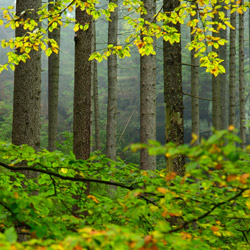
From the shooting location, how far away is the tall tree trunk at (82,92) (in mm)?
5012

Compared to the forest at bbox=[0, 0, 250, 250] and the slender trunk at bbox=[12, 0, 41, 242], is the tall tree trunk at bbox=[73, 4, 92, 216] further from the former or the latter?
the slender trunk at bbox=[12, 0, 41, 242]

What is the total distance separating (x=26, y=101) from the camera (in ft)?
16.5

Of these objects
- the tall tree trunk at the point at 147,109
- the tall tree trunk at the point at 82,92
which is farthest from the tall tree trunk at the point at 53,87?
the tall tree trunk at the point at 82,92

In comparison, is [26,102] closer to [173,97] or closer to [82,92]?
[82,92]

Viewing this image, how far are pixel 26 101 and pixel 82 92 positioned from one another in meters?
0.95

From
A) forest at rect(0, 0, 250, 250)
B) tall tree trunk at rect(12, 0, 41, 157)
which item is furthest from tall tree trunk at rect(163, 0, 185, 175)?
tall tree trunk at rect(12, 0, 41, 157)

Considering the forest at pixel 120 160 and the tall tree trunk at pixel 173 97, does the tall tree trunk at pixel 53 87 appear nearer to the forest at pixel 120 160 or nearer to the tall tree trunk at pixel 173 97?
the forest at pixel 120 160

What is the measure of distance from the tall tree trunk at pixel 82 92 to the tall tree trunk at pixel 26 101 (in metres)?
0.70

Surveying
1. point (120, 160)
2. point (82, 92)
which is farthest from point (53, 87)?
point (120, 160)

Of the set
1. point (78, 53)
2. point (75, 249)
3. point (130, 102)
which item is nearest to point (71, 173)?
point (75, 249)

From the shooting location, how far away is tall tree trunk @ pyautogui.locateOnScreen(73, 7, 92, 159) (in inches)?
197

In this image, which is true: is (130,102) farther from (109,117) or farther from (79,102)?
(79,102)

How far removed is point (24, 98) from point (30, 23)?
1.21 m

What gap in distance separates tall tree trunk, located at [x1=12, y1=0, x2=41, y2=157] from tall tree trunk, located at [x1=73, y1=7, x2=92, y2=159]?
701 mm
